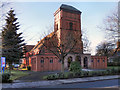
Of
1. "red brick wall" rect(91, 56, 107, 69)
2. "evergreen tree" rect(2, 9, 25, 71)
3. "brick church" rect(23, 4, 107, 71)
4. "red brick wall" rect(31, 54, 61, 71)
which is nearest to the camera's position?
"evergreen tree" rect(2, 9, 25, 71)

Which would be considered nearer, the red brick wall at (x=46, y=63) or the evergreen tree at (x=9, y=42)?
the evergreen tree at (x=9, y=42)

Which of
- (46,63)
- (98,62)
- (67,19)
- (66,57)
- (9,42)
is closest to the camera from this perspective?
(9,42)

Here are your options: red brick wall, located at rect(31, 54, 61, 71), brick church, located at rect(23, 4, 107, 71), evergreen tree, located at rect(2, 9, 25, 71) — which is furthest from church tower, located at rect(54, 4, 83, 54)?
evergreen tree, located at rect(2, 9, 25, 71)

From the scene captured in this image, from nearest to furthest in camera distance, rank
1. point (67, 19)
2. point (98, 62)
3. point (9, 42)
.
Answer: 1. point (9, 42)
2. point (67, 19)
3. point (98, 62)

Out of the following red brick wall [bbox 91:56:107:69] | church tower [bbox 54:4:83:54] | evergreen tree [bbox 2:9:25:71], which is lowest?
red brick wall [bbox 91:56:107:69]

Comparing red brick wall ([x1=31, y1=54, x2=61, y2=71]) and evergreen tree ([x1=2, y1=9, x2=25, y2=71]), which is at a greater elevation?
evergreen tree ([x1=2, y1=9, x2=25, y2=71])

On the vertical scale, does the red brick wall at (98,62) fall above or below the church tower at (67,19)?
below

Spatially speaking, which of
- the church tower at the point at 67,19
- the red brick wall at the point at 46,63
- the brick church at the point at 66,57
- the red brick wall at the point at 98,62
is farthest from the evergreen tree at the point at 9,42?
the red brick wall at the point at 98,62

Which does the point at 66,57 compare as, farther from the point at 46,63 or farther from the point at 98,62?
the point at 98,62

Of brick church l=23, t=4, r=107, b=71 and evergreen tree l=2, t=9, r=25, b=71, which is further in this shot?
brick church l=23, t=4, r=107, b=71

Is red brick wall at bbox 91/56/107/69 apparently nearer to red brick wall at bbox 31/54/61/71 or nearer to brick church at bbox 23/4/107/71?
brick church at bbox 23/4/107/71

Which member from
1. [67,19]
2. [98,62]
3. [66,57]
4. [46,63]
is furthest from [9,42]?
[98,62]

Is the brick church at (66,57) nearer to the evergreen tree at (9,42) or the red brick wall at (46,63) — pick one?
the red brick wall at (46,63)

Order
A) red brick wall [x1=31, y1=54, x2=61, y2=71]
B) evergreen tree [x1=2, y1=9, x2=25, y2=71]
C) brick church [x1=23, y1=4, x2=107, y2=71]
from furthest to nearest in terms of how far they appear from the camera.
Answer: brick church [x1=23, y1=4, x2=107, y2=71], red brick wall [x1=31, y1=54, x2=61, y2=71], evergreen tree [x1=2, y1=9, x2=25, y2=71]
